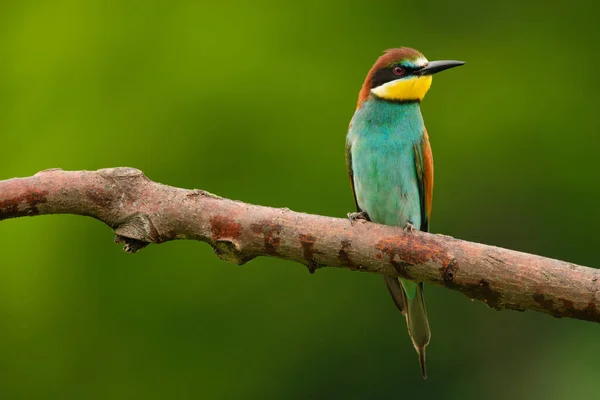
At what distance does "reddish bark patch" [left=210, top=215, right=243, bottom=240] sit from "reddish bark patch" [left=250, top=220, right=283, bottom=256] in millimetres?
46

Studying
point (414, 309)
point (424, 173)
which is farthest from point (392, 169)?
point (414, 309)

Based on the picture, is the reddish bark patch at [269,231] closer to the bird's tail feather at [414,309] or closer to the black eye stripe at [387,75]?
the bird's tail feather at [414,309]

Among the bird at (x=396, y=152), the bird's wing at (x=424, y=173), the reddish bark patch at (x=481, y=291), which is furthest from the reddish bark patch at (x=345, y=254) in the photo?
the bird's wing at (x=424, y=173)

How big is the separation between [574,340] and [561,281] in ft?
11.3

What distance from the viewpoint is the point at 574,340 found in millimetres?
5863

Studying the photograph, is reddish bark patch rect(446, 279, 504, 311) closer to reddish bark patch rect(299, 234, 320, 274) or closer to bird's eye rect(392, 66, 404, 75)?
reddish bark patch rect(299, 234, 320, 274)

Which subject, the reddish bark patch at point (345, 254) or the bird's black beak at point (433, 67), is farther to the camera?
the bird's black beak at point (433, 67)

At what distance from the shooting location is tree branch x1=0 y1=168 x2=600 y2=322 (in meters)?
2.68

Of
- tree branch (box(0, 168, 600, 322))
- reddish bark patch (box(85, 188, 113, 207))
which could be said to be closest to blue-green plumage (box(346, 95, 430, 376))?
tree branch (box(0, 168, 600, 322))

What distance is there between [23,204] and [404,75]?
160cm

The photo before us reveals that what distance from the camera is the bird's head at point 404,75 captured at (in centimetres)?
380

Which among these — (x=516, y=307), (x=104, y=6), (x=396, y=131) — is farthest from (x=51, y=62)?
(x=516, y=307)

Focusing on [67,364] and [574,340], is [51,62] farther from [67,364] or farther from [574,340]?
[574,340]

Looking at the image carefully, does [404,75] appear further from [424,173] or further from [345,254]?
[345,254]
